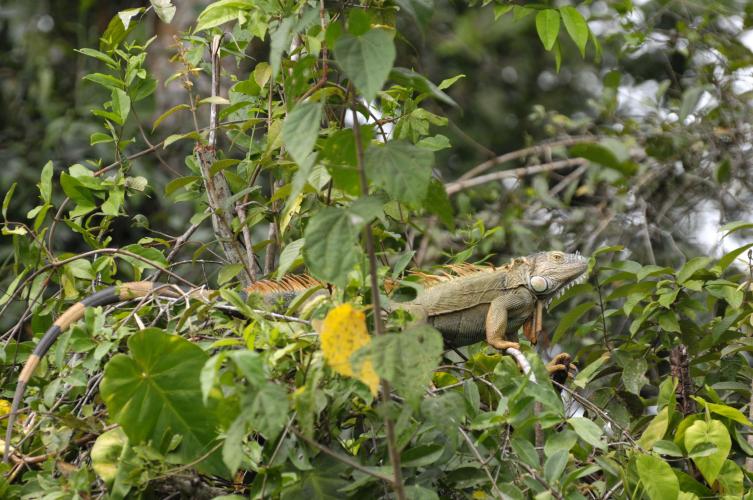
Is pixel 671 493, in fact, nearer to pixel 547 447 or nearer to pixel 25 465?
pixel 547 447

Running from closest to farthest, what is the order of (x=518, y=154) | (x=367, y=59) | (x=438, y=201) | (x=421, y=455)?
(x=367, y=59)
(x=438, y=201)
(x=421, y=455)
(x=518, y=154)

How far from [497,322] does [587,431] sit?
43.8 inches

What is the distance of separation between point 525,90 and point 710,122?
1.86 m

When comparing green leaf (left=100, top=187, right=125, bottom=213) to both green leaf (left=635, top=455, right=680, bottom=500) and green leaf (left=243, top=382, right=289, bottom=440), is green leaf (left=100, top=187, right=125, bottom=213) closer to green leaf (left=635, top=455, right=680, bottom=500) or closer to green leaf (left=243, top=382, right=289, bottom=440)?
green leaf (left=243, top=382, right=289, bottom=440)

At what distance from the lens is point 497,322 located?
2959 millimetres

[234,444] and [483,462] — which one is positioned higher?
[234,444]

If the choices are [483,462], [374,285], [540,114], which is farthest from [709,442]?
[540,114]

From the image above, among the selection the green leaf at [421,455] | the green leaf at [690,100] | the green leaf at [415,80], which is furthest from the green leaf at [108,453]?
the green leaf at [690,100]

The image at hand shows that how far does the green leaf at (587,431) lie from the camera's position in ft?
6.03

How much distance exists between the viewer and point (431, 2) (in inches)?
62.1

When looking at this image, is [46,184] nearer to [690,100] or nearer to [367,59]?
[367,59]

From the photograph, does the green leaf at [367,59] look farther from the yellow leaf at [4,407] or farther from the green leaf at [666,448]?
the yellow leaf at [4,407]

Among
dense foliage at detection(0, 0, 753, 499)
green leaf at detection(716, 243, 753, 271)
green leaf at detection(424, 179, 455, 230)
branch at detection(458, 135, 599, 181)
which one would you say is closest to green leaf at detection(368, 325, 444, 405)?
dense foliage at detection(0, 0, 753, 499)

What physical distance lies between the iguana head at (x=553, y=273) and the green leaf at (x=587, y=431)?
1245 millimetres
